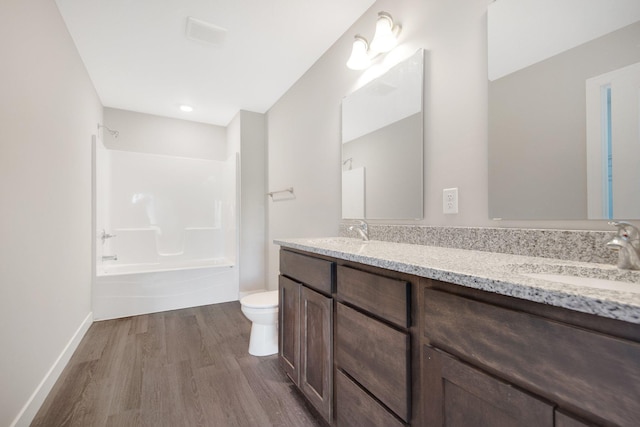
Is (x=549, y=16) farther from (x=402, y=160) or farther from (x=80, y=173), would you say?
(x=80, y=173)

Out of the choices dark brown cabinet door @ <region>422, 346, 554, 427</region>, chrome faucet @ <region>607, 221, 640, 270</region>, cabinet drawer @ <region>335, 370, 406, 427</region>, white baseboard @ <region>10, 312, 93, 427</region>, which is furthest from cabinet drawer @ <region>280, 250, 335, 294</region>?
white baseboard @ <region>10, 312, 93, 427</region>

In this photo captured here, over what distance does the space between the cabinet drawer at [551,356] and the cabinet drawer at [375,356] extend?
19 cm

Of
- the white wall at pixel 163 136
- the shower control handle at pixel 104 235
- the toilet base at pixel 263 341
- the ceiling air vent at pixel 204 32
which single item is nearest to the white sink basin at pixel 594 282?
the toilet base at pixel 263 341

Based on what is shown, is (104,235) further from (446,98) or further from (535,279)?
(535,279)

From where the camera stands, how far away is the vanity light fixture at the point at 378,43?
1.59m

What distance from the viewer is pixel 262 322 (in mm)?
2057

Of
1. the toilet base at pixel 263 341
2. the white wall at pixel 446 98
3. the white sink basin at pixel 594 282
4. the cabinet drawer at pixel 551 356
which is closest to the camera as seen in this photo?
the cabinet drawer at pixel 551 356

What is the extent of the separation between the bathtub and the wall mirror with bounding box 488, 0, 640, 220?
2964 millimetres

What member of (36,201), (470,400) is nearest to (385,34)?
(470,400)

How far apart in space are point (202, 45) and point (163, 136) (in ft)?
6.49

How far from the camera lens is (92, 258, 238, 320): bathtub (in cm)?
278

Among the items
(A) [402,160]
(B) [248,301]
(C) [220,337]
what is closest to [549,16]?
(A) [402,160]

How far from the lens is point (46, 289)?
1660mm

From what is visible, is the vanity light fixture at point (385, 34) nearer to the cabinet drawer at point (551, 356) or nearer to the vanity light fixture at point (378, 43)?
the vanity light fixture at point (378, 43)
